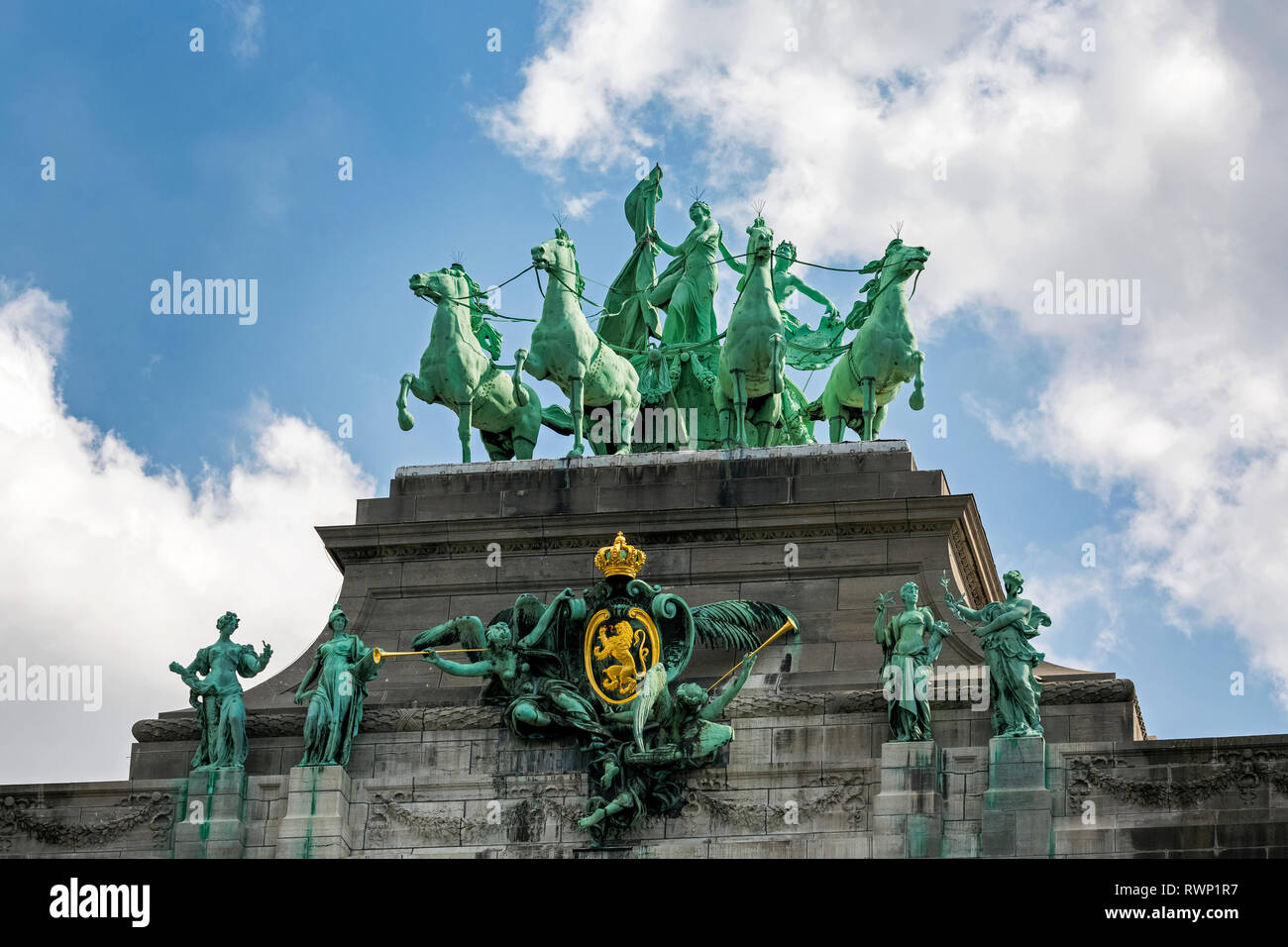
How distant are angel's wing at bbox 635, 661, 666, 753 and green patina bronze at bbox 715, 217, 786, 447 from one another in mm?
4983

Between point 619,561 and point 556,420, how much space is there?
20.9ft

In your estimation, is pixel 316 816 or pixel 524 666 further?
pixel 524 666

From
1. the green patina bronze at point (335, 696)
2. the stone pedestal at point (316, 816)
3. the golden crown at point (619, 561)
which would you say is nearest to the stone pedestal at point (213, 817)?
the stone pedestal at point (316, 816)

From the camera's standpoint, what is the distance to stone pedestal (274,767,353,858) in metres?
30.5

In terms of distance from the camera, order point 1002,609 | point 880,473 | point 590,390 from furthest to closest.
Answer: point 590,390 → point 880,473 → point 1002,609

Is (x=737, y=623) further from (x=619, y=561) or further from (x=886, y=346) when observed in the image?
(x=886, y=346)

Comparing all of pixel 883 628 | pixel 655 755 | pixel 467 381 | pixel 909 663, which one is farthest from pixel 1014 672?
pixel 467 381

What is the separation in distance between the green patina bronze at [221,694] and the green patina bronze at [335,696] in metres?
0.74

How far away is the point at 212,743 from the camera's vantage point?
31422mm

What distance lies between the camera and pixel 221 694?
3147 cm
